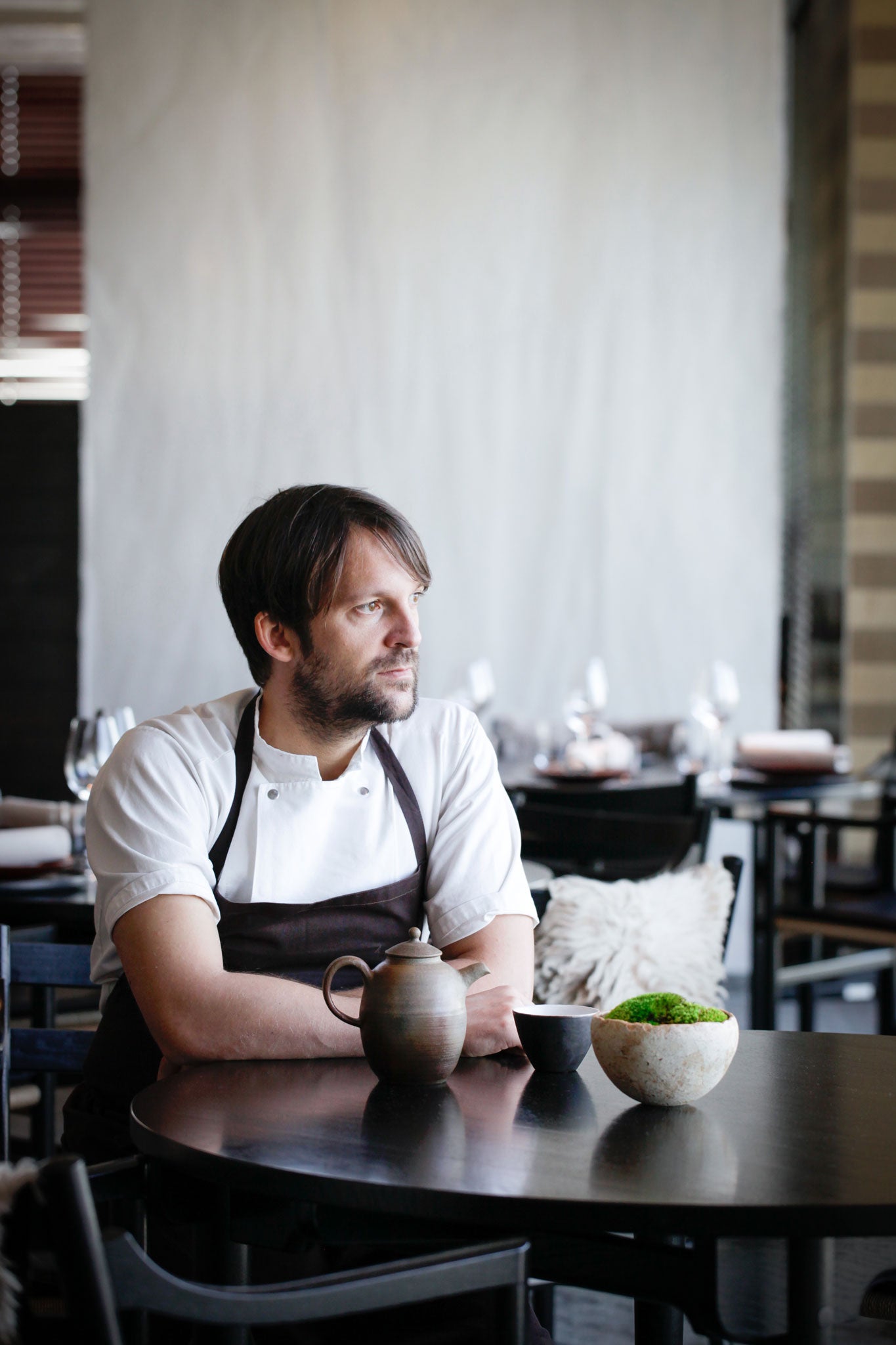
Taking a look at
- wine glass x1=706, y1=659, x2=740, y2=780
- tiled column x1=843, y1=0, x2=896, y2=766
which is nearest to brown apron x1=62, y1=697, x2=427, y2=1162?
wine glass x1=706, y1=659, x2=740, y2=780

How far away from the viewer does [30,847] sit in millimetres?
2357

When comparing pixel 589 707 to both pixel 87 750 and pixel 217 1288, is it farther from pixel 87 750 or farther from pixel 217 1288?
pixel 217 1288

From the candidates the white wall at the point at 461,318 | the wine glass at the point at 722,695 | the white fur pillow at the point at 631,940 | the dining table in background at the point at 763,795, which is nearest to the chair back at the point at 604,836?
the white fur pillow at the point at 631,940

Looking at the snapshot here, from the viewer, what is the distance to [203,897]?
1.45 m

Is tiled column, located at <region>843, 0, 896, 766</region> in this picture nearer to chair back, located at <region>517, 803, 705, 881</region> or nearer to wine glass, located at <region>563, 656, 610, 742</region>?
wine glass, located at <region>563, 656, 610, 742</region>

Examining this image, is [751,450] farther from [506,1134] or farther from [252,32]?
[506,1134]

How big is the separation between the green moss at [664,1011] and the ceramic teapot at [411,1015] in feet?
0.46

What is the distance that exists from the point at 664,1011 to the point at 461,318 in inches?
159

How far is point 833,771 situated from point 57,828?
2013 millimetres

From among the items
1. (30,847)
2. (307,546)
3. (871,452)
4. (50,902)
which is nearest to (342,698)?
(307,546)

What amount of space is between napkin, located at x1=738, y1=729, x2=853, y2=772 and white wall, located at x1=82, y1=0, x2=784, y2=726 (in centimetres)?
134

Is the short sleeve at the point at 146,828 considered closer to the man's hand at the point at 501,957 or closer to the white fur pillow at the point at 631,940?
the man's hand at the point at 501,957

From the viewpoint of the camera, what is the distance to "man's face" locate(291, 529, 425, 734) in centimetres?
161

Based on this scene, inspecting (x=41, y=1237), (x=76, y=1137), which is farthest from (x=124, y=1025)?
(x=41, y=1237)
